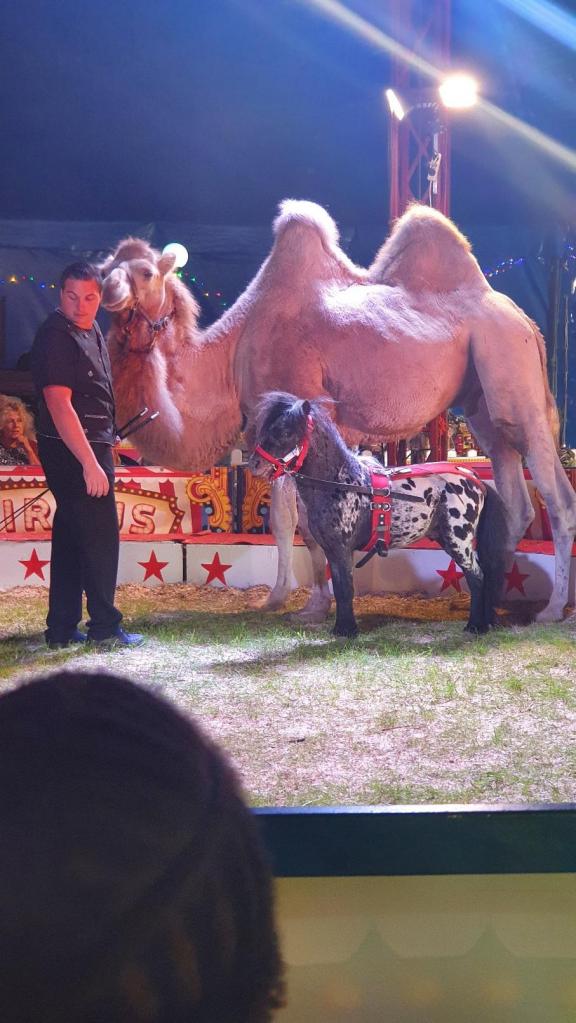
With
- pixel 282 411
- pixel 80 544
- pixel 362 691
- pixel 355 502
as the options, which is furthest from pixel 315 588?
pixel 362 691

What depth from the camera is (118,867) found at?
1.44ft

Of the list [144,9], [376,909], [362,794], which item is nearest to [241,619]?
[362,794]

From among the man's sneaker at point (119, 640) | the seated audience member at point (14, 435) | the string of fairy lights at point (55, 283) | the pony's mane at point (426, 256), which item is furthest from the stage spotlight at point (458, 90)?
the man's sneaker at point (119, 640)

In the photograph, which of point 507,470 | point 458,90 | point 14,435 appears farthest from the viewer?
point 14,435

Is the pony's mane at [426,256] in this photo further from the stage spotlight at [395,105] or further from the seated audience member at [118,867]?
the seated audience member at [118,867]

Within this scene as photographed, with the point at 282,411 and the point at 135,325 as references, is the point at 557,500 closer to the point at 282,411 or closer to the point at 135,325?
the point at 282,411

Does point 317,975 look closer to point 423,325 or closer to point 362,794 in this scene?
point 362,794

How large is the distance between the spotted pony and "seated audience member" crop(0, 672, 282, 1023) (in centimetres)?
226

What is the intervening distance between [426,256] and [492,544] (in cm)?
123

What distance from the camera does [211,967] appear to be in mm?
464

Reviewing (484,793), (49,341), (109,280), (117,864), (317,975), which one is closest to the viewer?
(117,864)

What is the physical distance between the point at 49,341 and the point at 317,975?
85.9 inches

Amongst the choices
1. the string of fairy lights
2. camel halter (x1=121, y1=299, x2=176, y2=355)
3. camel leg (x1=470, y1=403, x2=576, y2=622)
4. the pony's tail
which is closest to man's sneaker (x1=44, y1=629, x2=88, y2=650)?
camel halter (x1=121, y1=299, x2=176, y2=355)

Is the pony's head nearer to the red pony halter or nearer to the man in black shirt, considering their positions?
the red pony halter
